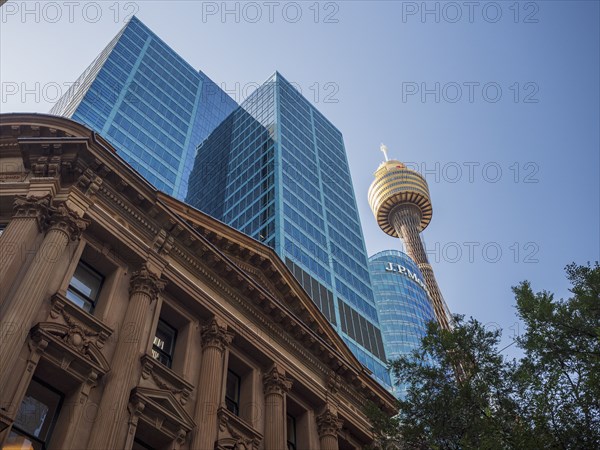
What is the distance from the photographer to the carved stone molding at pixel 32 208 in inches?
735

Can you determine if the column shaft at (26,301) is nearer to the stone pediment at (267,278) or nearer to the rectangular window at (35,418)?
the rectangular window at (35,418)

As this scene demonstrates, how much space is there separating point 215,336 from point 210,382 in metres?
2.15

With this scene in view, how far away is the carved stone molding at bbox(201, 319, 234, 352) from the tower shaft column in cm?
10077

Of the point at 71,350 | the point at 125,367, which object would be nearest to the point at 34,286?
the point at 71,350

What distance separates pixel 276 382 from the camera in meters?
23.5

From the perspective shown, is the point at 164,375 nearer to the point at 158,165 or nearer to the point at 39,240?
the point at 39,240

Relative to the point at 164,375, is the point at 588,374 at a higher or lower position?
lower

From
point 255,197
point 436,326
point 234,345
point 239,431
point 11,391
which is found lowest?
point 11,391

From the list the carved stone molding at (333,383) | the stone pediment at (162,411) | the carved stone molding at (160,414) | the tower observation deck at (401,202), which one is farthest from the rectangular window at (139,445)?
the tower observation deck at (401,202)

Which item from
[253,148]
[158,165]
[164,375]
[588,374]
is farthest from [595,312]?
[158,165]

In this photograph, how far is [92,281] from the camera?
20.2 meters

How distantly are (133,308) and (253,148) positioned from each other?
67.2 m

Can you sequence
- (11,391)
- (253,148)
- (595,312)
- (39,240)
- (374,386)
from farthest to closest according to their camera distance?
(253,148)
(374,386)
(39,240)
(595,312)
(11,391)

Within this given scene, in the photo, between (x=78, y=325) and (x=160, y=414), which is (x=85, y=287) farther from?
(x=160, y=414)
